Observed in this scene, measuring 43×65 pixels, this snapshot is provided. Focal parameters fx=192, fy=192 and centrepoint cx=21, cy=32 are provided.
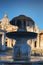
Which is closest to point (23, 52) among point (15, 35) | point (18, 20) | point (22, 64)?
point (15, 35)

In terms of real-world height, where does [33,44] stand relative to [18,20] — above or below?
below

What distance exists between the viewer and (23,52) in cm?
653

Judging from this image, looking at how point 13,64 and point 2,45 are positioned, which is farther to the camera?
point 2,45

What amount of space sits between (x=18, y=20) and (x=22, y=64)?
94.3 feet

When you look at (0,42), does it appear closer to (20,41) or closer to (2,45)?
(2,45)

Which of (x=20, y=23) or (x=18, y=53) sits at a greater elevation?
(x=20, y=23)

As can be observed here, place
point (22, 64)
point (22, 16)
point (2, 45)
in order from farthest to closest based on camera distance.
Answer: point (22, 16), point (2, 45), point (22, 64)

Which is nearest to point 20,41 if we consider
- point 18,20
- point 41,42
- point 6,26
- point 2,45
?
point 2,45

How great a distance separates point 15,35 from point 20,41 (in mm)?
304

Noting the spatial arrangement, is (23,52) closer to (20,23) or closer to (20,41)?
(20,41)

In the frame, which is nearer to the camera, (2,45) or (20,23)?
(2,45)

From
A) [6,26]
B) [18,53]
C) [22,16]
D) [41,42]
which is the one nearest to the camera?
[18,53]

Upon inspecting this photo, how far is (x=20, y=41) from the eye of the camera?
675 centimetres

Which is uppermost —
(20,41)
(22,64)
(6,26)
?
(6,26)
